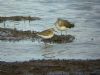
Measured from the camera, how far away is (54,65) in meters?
14.9

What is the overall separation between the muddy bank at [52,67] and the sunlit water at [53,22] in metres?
1.46

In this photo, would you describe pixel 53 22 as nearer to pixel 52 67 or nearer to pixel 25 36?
pixel 25 36

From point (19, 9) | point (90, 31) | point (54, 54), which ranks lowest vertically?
point (19, 9)

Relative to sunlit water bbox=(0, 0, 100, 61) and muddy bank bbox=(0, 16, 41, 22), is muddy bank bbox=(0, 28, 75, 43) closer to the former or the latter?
sunlit water bbox=(0, 0, 100, 61)

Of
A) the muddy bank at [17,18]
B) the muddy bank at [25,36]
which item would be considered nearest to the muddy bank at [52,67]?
the muddy bank at [25,36]

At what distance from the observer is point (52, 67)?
14633 mm

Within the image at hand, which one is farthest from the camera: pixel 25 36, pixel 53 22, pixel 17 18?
pixel 17 18

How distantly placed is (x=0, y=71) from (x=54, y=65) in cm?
188

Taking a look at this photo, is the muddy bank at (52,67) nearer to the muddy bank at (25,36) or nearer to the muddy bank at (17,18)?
the muddy bank at (25,36)

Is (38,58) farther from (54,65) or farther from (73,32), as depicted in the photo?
(73,32)

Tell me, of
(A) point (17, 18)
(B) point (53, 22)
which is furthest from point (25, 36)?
(A) point (17, 18)

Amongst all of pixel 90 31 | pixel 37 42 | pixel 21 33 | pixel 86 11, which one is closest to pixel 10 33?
pixel 21 33

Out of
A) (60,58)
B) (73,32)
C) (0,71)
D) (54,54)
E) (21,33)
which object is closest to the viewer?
(0,71)

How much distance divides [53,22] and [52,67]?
41.4 ft
